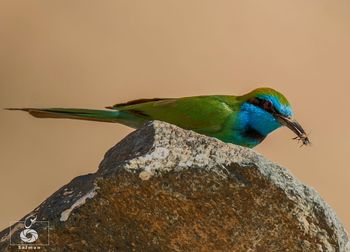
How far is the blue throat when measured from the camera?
409cm

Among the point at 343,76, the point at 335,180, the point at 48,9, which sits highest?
the point at 48,9

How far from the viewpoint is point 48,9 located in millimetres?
7430

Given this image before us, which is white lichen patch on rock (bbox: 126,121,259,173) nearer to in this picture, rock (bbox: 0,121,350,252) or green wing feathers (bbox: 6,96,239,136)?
rock (bbox: 0,121,350,252)

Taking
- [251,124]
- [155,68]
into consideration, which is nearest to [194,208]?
[251,124]

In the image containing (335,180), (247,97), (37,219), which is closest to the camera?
(37,219)

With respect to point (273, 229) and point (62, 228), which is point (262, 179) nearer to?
point (273, 229)

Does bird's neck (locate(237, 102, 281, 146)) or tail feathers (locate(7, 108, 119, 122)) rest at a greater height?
tail feathers (locate(7, 108, 119, 122))

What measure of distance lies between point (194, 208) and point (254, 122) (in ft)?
5.62

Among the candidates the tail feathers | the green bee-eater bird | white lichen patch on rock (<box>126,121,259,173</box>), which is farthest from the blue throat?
white lichen patch on rock (<box>126,121,259,173</box>)

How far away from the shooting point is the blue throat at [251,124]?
409 centimetres

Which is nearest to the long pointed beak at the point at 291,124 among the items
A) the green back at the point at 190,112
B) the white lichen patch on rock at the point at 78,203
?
the green back at the point at 190,112

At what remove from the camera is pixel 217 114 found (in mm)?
4035

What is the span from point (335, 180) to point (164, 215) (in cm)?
417

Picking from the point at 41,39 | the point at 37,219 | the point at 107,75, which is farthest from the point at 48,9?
the point at 37,219
